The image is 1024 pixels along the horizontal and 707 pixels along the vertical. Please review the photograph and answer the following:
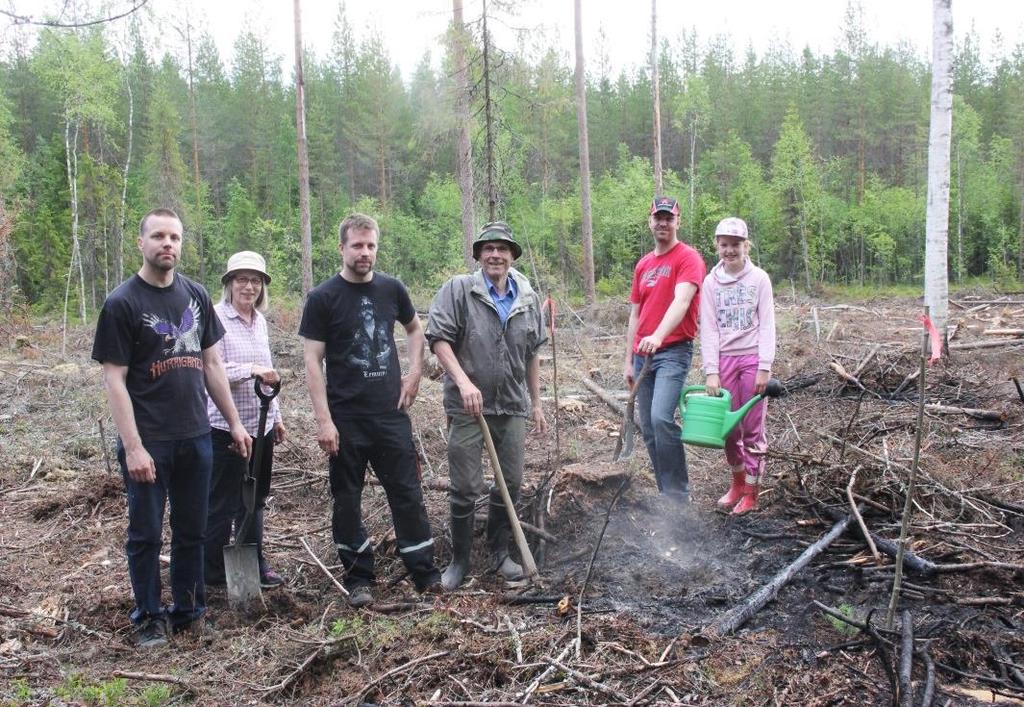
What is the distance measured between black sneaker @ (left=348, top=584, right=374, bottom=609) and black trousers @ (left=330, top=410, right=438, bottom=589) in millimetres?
136

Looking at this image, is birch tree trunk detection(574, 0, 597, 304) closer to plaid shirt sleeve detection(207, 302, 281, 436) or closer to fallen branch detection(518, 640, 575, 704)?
plaid shirt sleeve detection(207, 302, 281, 436)

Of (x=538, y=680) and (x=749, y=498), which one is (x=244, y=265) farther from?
(x=749, y=498)

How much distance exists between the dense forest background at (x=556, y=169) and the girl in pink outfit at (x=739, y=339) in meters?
28.2

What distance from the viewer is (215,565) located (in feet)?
14.6

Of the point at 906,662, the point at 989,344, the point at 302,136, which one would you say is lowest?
the point at 906,662

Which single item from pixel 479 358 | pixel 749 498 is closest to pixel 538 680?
pixel 479 358

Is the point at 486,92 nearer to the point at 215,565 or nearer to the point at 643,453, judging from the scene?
the point at 643,453

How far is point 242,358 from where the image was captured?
14.7ft

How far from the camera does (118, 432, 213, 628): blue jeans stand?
3619 mm

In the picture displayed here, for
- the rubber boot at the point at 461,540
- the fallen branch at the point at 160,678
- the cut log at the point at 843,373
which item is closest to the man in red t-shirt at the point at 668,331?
the rubber boot at the point at 461,540

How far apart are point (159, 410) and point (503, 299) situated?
1933mm

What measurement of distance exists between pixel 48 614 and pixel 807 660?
3.92m

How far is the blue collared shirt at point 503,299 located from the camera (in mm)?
4281

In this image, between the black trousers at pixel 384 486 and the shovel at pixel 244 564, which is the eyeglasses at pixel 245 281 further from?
the shovel at pixel 244 564
